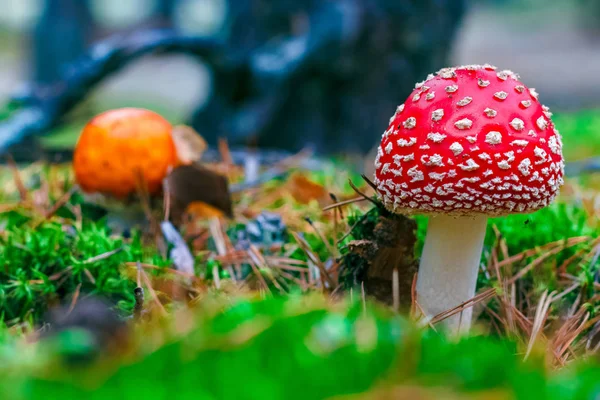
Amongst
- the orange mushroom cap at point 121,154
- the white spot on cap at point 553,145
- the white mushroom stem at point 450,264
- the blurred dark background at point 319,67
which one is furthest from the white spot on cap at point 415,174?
the blurred dark background at point 319,67

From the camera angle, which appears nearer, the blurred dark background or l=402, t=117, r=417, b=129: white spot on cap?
l=402, t=117, r=417, b=129: white spot on cap

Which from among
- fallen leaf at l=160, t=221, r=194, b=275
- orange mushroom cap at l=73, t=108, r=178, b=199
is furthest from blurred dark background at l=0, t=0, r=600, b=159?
fallen leaf at l=160, t=221, r=194, b=275

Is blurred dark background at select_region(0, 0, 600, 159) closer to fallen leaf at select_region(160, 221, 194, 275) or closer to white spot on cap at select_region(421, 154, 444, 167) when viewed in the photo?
fallen leaf at select_region(160, 221, 194, 275)

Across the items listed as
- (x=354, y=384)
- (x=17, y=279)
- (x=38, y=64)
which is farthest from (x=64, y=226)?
(x=38, y=64)

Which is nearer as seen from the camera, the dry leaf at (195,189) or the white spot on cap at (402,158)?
the white spot on cap at (402,158)

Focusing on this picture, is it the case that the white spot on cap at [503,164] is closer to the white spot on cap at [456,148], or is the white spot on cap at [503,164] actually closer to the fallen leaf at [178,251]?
the white spot on cap at [456,148]

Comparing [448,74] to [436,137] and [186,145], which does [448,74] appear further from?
[186,145]

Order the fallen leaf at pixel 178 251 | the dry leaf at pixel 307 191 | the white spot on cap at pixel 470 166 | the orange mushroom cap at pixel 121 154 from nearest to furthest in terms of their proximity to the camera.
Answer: the white spot on cap at pixel 470 166 < the fallen leaf at pixel 178 251 < the orange mushroom cap at pixel 121 154 < the dry leaf at pixel 307 191

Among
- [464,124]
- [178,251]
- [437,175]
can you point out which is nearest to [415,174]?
[437,175]
